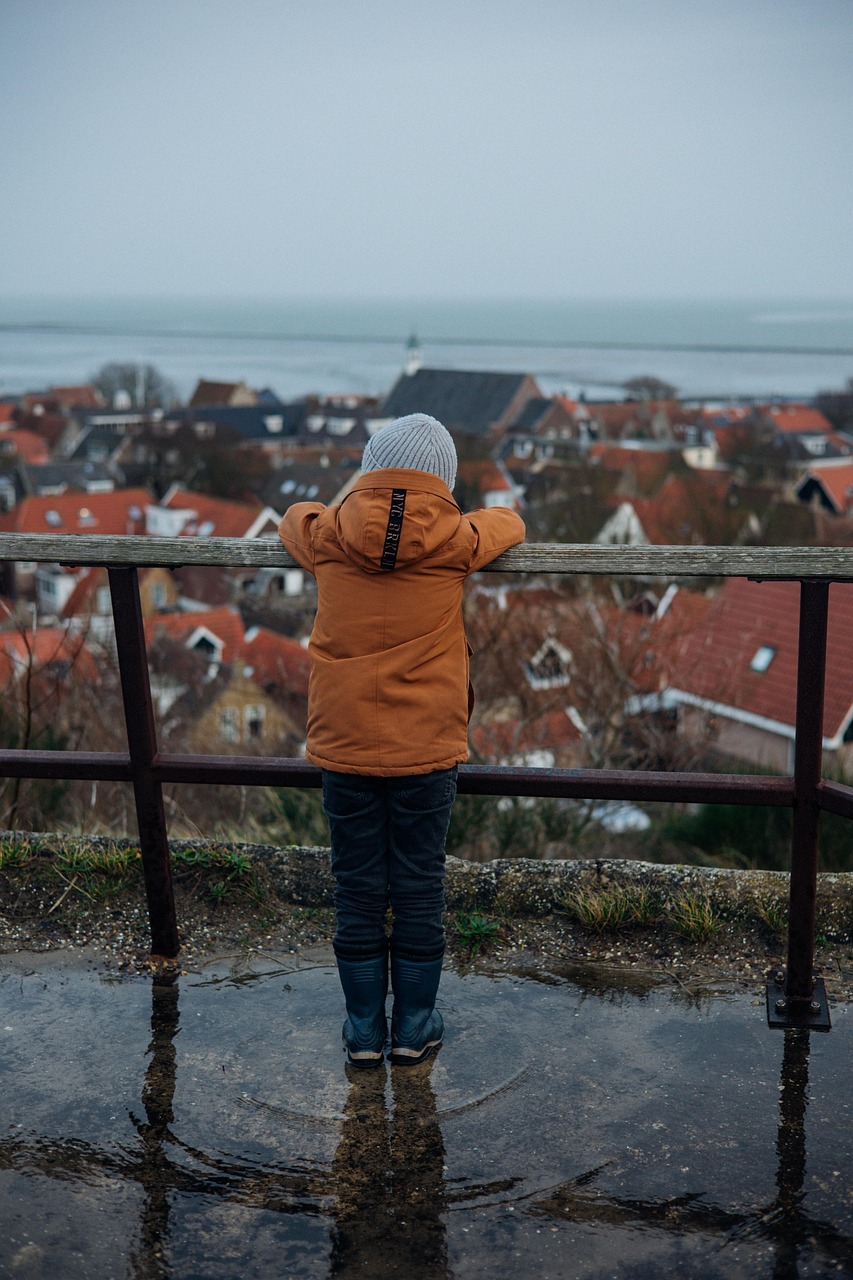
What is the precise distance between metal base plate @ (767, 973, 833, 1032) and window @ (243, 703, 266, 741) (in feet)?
40.2

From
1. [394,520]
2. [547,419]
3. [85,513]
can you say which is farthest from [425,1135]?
[547,419]

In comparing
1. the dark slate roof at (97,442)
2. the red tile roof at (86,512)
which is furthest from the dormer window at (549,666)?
the dark slate roof at (97,442)

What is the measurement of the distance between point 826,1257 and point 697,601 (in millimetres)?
10935

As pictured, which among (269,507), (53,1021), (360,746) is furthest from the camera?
(269,507)

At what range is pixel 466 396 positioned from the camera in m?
47.9

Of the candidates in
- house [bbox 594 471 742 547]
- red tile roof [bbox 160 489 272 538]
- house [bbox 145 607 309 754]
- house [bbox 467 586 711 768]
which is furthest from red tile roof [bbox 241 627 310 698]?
house [bbox 594 471 742 547]

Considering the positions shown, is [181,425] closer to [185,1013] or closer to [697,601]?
[697,601]

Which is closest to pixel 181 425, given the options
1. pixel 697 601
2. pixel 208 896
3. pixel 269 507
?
pixel 269 507

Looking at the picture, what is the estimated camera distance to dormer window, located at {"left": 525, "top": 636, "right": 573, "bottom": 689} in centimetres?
1162

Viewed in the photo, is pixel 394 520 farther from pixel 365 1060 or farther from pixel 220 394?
pixel 220 394

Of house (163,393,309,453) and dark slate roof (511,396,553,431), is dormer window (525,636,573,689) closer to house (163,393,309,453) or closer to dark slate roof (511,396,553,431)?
house (163,393,309,453)

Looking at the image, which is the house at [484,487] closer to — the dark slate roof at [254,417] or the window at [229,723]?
the window at [229,723]

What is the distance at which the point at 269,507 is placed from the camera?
20.7 metres

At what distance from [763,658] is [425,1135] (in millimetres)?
15180
